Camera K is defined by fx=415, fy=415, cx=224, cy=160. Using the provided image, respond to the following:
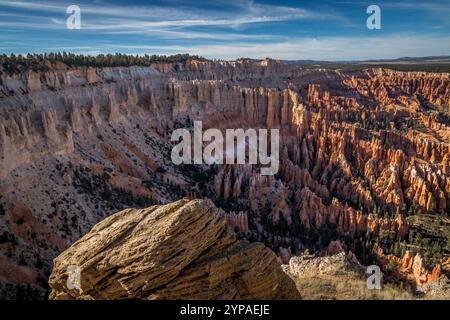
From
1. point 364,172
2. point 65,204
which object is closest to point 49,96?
point 65,204

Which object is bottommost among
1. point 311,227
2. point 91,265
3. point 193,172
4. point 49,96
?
point 311,227

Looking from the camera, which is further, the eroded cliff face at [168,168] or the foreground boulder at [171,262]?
the eroded cliff face at [168,168]

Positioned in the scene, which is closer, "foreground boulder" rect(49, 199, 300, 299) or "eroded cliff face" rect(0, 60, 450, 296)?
"foreground boulder" rect(49, 199, 300, 299)

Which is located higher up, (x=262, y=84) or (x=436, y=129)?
(x=262, y=84)

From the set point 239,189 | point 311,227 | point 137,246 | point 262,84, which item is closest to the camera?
point 137,246

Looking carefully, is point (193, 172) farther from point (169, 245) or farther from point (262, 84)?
point (262, 84)
